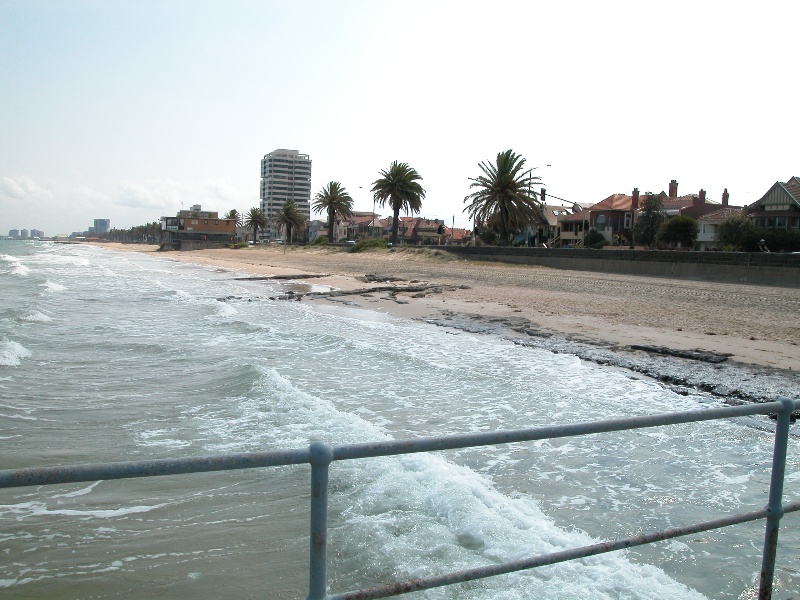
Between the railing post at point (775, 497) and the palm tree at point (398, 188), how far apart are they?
6235 cm

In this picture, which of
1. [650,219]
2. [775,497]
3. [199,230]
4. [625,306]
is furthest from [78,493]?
[199,230]

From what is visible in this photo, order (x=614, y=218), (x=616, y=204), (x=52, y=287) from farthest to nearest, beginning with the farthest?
(x=616, y=204), (x=614, y=218), (x=52, y=287)

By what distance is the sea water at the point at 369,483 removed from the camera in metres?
4.68

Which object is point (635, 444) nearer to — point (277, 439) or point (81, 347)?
point (277, 439)

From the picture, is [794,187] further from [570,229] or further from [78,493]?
[78,493]

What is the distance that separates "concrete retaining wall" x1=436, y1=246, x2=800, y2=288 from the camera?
92.9ft

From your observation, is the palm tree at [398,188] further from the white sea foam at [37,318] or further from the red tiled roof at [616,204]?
the white sea foam at [37,318]

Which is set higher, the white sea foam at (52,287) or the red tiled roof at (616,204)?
the red tiled roof at (616,204)

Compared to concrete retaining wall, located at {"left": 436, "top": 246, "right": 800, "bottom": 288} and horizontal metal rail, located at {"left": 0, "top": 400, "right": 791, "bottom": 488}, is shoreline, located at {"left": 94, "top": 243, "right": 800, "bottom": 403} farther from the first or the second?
horizontal metal rail, located at {"left": 0, "top": 400, "right": 791, "bottom": 488}

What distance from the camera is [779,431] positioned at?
8.62 feet

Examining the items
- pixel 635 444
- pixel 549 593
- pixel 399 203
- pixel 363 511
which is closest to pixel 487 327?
pixel 635 444

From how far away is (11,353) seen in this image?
1323cm

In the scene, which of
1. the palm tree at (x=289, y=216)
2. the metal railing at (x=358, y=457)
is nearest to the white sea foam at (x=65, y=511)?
the metal railing at (x=358, y=457)

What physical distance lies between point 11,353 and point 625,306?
17370 millimetres
